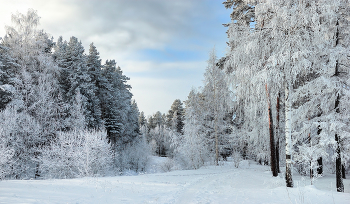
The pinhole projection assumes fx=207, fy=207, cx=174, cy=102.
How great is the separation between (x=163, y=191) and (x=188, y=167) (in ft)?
43.2

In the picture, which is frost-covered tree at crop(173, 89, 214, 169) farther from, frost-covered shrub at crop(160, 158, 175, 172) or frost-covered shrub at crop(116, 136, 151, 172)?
frost-covered shrub at crop(116, 136, 151, 172)

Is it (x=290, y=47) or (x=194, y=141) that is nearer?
(x=290, y=47)

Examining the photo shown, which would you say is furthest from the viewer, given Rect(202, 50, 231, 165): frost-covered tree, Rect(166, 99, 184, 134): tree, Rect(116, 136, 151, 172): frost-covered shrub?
Rect(166, 99, 184, 134): tree

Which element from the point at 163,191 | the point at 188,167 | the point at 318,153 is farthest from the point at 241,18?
the point at 188,167

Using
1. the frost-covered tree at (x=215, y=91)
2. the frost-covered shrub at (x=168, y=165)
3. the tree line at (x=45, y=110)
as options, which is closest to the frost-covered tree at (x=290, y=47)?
the frost-covered tree at (x=215, y=91)

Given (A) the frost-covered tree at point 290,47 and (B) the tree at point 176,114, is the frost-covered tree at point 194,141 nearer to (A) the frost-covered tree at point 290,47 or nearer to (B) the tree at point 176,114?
(A) the frost-covered tree at point 290,47

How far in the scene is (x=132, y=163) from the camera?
3406 centimetres

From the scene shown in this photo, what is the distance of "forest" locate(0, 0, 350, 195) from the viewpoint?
8719mm

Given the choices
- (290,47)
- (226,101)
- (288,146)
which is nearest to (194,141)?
(226,101)

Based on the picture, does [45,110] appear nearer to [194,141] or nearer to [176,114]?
[194,141]

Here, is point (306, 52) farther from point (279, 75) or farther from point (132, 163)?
point (132, 163)

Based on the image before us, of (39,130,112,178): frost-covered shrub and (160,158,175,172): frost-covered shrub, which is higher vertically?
(39,130,112,178): frost-covered shrub

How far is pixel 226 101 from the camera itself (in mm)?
18766

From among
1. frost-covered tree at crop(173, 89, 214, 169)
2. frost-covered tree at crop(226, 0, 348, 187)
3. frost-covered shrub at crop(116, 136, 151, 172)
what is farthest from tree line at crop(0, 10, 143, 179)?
frost-covered tree at crop(226, 0, 348, 187)
